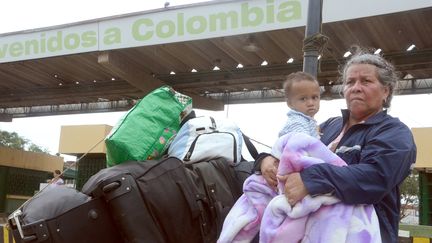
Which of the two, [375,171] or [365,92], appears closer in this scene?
[375,171]

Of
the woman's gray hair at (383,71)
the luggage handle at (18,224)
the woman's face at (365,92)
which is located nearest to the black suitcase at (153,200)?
the luggage handle at (18,224)

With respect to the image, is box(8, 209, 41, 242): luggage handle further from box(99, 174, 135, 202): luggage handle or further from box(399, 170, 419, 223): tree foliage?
box(399, 170, 419, 223): tree foliage

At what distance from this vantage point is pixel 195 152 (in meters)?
2.52

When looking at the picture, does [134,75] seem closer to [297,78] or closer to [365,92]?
[297,78]

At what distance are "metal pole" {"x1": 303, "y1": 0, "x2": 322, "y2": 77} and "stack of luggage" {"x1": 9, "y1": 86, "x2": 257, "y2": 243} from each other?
1.93 ft

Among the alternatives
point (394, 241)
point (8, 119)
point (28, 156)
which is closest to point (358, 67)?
point (394, 241)

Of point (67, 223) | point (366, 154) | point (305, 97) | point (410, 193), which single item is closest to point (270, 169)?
point (366, 154)

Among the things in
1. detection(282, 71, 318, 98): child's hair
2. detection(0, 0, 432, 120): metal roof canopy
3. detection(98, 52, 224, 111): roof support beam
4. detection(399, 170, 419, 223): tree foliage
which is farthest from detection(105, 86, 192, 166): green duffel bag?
detection(399, 170, 419, 223): tree foliage

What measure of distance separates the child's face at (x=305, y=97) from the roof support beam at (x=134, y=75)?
3244 millimetres

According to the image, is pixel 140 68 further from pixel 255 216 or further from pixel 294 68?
pixel 255 216

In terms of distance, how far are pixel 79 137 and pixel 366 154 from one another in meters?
8.59

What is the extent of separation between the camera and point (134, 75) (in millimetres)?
5488

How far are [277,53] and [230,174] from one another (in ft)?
8.89

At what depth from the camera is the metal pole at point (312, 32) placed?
2.55m
